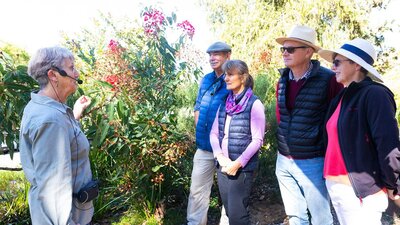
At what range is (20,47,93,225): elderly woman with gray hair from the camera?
145cm

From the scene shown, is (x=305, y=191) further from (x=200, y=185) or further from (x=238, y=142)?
(x=200, y=185)

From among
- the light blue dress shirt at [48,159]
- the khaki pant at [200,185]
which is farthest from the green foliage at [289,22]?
the light blue dress shirt at [48,159]

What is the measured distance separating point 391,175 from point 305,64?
1.03 metres

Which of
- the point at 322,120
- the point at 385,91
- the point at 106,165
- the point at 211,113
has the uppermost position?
the point at 385,91

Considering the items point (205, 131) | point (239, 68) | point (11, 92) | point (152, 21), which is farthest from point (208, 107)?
point (11, 92)

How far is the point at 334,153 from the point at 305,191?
1.53 ft

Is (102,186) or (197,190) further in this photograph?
(102,186)

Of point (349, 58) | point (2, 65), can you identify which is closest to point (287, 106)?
point (349, 58)

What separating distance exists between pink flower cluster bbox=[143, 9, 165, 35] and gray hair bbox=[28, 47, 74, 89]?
1.68m

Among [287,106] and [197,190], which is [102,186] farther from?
[287,106]

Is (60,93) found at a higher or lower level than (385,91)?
lower

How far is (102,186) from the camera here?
162 inches

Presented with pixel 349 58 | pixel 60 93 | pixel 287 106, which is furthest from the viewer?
pixel 287 106

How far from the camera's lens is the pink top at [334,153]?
6.73 ft
